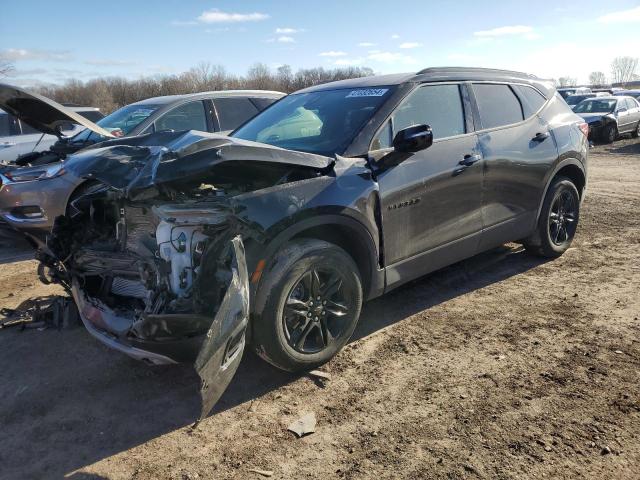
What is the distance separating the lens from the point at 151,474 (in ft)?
8.62

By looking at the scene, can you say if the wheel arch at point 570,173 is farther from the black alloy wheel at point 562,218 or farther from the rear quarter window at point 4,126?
the rear quarter window at point 4,126

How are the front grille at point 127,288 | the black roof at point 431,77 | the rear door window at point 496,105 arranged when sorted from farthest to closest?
the rear door window at point 496,105 < the black roof at point 431,77 < the front grille at point 127,288

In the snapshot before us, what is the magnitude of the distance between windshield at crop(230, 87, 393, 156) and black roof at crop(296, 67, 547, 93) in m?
0.12

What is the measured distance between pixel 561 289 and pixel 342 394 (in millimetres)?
2669

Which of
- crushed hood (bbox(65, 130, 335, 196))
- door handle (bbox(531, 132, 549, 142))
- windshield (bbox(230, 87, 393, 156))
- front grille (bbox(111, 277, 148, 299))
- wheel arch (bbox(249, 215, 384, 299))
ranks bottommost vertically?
front grille (bbox(111, 277, 148, 299))

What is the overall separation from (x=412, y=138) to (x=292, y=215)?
1.08m

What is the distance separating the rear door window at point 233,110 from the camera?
25.7 ft

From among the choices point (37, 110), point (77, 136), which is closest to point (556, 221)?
point (37, 110)

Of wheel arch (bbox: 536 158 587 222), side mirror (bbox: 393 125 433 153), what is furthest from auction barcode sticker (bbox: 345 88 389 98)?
wheel arch (bbox: 536 158 587 222)

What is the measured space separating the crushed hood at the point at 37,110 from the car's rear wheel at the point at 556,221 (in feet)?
13.9

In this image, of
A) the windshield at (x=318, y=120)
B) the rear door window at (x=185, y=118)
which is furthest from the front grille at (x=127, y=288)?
the rear door window at (x=185, y=118)

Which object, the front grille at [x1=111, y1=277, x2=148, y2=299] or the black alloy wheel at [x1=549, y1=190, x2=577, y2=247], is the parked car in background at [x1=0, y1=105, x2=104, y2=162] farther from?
the black alloy wheel at [x1=549, y1=190, x2=577, y2=247]

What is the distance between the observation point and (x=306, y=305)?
131 inches

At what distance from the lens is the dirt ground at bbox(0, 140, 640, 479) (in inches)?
104
